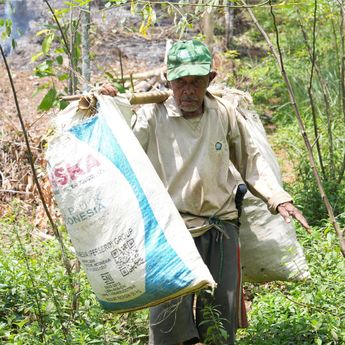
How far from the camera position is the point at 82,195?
301cm

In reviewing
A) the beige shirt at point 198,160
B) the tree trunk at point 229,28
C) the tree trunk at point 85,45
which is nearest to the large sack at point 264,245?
the beige shirt at point 198,160

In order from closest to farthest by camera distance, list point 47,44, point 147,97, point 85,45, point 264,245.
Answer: point 147,97 < point 264,245 < point 47,44 < point 85,45

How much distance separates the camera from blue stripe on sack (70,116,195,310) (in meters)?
2.92

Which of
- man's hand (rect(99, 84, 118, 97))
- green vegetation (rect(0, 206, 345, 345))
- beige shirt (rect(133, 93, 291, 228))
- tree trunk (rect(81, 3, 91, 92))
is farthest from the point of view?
tree trunk (rect(81, 3, 91, 92))

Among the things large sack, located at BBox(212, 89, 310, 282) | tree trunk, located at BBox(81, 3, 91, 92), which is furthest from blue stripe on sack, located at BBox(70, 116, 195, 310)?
tree trunk, located at BBox(81, 3, 91, 92)

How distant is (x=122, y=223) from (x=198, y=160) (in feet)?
2.23

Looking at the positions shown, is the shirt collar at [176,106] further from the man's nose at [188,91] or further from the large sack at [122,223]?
the large sack at [122,223]

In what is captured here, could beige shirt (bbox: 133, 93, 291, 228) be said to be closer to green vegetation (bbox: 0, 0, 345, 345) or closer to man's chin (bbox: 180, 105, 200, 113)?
man's chin (bbox: 180, 105, 200, 113)

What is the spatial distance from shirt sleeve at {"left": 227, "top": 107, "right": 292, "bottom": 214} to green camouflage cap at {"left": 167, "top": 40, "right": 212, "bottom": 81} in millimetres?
333

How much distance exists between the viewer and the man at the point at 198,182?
11.4 ft

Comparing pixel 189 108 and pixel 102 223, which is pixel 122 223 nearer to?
pixel 102 223

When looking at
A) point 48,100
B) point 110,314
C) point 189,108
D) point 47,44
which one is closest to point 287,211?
point 189,108

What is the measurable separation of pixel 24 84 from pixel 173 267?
7773 mm

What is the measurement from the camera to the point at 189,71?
133 inches
